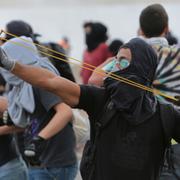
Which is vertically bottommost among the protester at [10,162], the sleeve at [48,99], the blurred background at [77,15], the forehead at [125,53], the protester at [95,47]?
the blurred background at [77,15]

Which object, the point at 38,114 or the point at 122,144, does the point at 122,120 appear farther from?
the point at 38,114

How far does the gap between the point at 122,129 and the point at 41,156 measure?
0.77 m

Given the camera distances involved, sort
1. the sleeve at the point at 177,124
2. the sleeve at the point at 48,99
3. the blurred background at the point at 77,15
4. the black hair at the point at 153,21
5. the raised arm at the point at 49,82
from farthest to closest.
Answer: the blurred background at the point at 77,15 → the black hair at the point at 153,21 → the sleeve at the point at 48,99 → the sleeve at the point at 177,124 → the raised arm at the point at 49,82

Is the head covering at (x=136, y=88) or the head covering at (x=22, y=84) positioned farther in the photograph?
the head covering at (x=22, y=84)

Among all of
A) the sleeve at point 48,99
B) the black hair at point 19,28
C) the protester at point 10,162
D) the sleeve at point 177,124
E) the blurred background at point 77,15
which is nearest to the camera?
the sleeve at point 177,124

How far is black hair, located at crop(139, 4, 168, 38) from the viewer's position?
4398mm

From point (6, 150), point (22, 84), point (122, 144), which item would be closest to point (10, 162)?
point (6, 150)

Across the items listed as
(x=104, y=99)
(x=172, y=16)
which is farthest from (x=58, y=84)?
(x=172, y=16)

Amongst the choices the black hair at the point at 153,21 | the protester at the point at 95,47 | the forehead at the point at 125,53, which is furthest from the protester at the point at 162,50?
the protester at the point at 95,47

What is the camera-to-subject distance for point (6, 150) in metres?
4.11

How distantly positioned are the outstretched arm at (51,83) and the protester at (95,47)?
5.42 metres

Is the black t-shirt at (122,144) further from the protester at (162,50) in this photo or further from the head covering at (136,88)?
the protester at (162,50)

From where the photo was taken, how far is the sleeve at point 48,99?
3.70 m

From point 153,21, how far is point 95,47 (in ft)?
15.2
